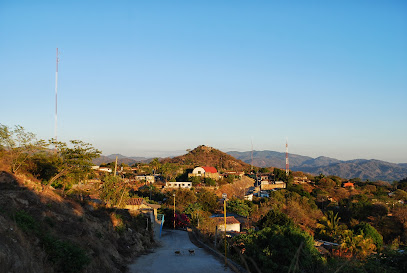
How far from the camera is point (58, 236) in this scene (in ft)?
37.8

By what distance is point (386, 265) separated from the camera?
1187 centimetres

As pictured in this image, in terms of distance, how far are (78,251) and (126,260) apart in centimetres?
605

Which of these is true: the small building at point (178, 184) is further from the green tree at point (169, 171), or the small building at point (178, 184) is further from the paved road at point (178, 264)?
the paved road at point (178, 264)

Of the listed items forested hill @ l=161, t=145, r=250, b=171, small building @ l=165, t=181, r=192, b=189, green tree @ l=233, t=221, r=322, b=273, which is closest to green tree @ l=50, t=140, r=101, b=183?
green tree @ l=233, t=221, r=322, b=273

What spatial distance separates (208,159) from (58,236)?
4329 inches

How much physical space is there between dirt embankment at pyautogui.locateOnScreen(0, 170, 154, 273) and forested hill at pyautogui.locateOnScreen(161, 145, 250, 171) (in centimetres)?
8785

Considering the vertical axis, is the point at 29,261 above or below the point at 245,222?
above

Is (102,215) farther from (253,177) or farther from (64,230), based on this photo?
(253,177)

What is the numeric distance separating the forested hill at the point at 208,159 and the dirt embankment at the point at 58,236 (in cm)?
8785

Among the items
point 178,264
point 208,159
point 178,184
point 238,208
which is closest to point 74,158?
point 178,264

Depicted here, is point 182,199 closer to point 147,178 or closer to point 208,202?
point 208,202

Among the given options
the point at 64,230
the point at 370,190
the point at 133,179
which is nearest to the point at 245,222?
the point at 64,230

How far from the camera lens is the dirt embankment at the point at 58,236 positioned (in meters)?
8.27

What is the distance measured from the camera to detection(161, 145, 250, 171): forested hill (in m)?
111
